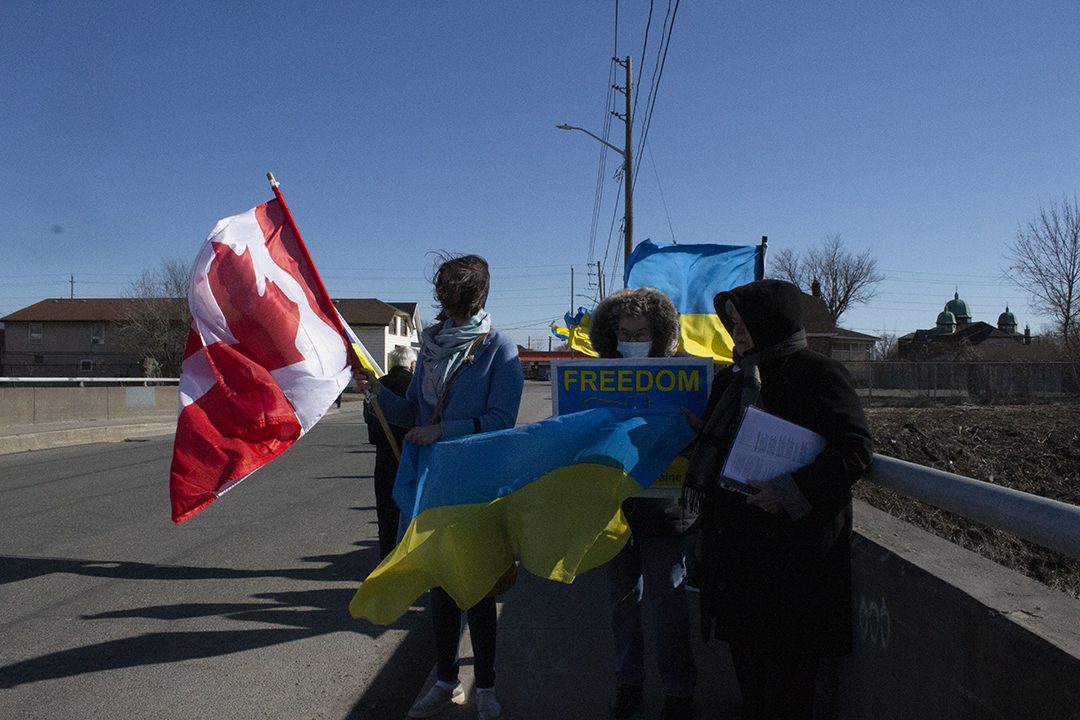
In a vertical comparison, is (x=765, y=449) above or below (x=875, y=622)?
above

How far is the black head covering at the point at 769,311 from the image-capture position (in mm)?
2770

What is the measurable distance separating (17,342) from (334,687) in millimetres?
74152

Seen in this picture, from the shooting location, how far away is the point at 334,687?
4371mm

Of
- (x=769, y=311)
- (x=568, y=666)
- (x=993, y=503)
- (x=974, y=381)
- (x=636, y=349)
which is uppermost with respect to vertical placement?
(x=769, y=311)

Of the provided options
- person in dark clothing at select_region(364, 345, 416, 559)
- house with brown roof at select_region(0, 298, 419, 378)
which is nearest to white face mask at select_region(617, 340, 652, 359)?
person in dark clothing at select_region(364, 345, 416, 559)

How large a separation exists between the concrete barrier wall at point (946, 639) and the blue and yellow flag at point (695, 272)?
3.24 m

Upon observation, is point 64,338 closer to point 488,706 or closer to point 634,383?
point 488,706

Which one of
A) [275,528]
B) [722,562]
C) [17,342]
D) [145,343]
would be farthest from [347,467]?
[17,342]

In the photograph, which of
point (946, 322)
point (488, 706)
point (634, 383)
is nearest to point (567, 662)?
point (488, 706)

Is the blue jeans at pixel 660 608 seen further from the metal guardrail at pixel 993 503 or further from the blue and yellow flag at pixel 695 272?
the blue and yellow flag at pixel 695 272

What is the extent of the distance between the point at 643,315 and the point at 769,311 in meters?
1.05

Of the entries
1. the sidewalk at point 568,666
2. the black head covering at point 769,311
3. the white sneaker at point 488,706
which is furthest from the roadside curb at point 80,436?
the black head covering at point 769,311

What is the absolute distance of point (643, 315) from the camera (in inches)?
149

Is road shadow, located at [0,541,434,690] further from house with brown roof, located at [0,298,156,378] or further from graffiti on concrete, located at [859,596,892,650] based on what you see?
house with brown roof, located at [0,298,156,378]
